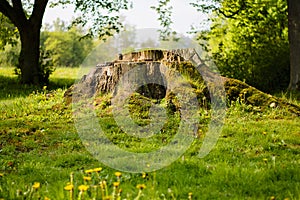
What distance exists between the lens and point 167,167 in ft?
18.4

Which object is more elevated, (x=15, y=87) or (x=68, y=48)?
(x=68, y=48)

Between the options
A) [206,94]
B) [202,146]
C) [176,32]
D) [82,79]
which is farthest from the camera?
[176,32]

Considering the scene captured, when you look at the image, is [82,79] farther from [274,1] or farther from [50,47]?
[50,47]

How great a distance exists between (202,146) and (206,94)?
3.12 meters

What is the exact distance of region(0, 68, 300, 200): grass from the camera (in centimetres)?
462

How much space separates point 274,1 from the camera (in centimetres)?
1959

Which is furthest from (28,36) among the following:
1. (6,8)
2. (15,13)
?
(6,8)

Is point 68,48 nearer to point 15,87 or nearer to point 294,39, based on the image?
point 15,87

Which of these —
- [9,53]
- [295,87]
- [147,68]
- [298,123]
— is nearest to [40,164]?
[147,68]

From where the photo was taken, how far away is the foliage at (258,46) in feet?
53.5

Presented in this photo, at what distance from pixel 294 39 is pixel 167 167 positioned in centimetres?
1042

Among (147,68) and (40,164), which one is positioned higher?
(147,68)

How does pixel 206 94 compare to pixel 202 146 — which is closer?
pixel 202 146

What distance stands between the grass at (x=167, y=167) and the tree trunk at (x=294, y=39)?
16.3 feet
